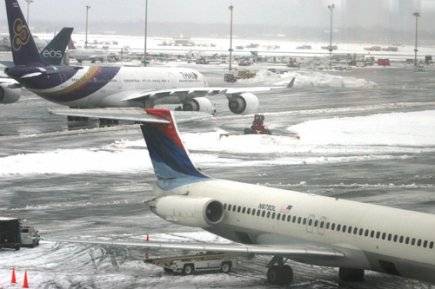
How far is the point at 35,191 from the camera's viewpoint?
47.8 metres

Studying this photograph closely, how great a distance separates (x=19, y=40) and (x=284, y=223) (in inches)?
1830

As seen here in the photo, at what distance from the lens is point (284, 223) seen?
30484mm

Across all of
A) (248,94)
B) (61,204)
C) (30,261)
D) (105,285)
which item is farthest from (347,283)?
(248,94)

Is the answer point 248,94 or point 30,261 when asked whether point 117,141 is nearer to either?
point 248,94

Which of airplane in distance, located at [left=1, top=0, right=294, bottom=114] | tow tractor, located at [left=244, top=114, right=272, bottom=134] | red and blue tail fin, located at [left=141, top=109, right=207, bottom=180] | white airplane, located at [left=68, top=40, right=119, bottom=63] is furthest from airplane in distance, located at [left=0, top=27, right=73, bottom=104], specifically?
white airplane, located at [left=68, top=40, right=119, bottom=63]

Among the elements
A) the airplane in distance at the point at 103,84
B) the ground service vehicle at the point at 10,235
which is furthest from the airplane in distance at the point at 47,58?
the ground service vehicle at the point at 10,235

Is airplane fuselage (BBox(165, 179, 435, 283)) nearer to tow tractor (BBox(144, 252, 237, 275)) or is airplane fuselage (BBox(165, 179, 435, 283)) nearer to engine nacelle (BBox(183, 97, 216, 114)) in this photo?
tow tractor (BBox(144, 252, 237, 275))

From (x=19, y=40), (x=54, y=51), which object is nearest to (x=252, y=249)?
(x=19, y=40)

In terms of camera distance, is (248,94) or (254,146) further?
(248,94)

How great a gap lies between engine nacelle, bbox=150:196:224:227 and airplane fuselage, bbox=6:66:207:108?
138 feet

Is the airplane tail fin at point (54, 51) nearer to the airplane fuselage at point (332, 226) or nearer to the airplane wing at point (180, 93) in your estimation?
the airplane wing at point (180, 93)

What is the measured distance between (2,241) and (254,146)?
30815 millimetres

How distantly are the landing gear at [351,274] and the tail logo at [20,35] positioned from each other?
4726 cm

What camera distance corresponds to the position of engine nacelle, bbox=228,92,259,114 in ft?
257
